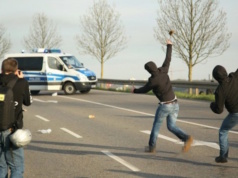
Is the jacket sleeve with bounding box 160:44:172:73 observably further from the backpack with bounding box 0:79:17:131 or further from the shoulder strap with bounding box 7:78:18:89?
the backpack with bounding box 0:79:17:131

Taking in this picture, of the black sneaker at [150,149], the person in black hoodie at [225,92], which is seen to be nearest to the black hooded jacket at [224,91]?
the person in black hoodie at [225,92]

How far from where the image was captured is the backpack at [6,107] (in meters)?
4.84

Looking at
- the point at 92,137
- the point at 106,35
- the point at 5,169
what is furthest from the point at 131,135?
the point at 106,35

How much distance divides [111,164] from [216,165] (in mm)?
1696

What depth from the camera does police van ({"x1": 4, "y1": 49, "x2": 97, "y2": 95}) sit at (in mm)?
25312

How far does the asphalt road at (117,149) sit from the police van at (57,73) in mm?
10569

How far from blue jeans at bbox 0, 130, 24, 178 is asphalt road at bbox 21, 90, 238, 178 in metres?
1.63

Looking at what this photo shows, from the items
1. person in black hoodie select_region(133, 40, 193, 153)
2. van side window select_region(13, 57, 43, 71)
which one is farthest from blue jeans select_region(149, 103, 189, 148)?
van side window select_region(13, 57, 43, 71)

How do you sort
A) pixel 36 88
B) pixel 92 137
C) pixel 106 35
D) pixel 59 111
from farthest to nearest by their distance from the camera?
1. pixel 106 35
2. pixel 36 88
3. pixel 59 111
4. pixel 92 137

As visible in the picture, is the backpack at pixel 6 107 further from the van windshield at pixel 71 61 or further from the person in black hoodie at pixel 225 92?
the van windshield at pixel 71 61

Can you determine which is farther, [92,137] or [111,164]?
[92,137]

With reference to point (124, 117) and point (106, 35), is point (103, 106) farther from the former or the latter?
point (106, 35)

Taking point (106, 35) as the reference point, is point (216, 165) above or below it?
below

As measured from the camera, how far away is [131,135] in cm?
1051
